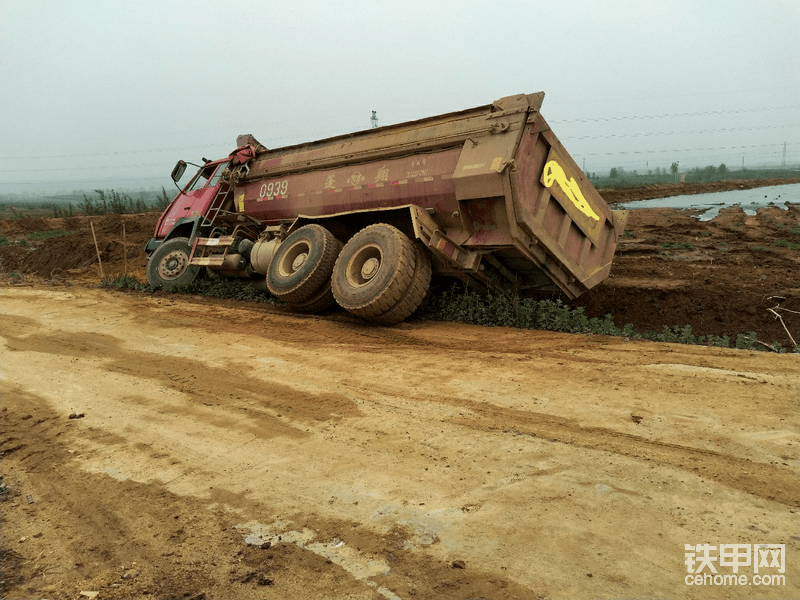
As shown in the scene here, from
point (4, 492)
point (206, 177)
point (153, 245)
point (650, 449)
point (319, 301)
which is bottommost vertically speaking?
point (4, 492)

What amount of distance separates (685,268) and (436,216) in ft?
19.0

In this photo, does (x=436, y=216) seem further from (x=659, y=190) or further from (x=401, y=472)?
(x=659, y=190)

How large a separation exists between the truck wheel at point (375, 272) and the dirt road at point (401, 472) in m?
1.23

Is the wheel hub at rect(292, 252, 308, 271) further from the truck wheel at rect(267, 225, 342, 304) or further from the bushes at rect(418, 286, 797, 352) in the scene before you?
the bushes at rect(418, 286, 797, 352)

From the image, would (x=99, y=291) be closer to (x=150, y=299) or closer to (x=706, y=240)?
(x=150, y=299)

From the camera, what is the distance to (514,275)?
26.4 ft

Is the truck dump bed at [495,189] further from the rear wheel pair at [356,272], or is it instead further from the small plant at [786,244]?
the small plant at [786,244]

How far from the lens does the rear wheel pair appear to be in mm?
7238

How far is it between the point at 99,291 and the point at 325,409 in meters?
9.31

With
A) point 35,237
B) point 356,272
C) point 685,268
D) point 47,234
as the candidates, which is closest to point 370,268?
point 356,272

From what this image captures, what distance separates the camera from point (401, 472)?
3.35 meters

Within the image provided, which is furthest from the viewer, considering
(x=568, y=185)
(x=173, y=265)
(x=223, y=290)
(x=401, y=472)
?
(x=173, y=265)

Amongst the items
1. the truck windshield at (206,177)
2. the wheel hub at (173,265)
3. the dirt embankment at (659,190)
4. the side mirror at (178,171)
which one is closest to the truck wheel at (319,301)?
the wheel hub at (173,265)

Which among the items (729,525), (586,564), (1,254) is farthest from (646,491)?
(1,254)
